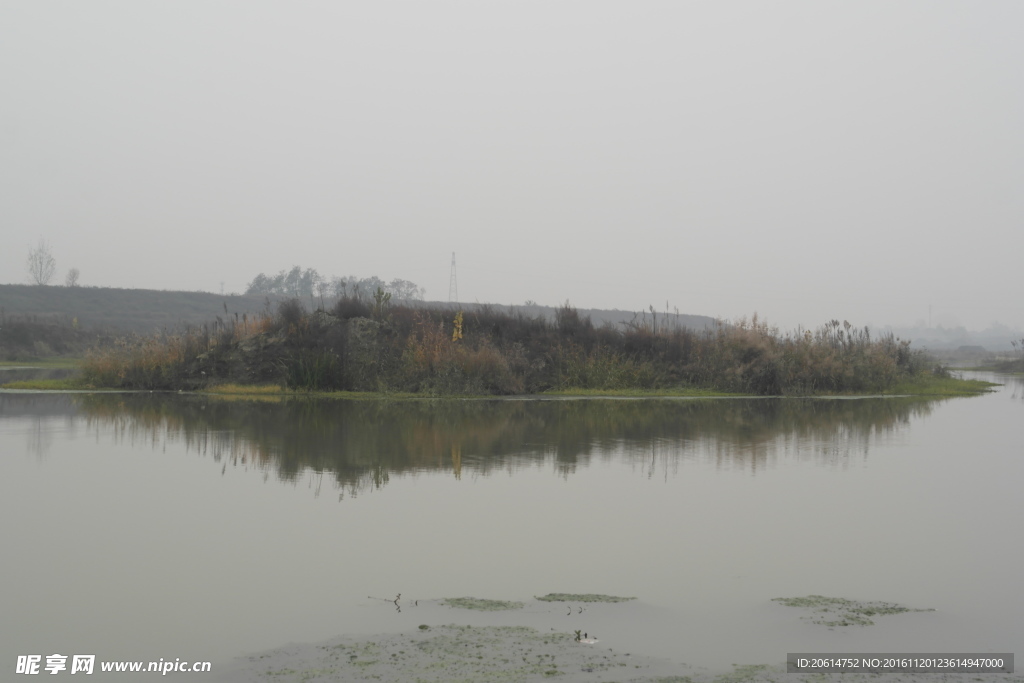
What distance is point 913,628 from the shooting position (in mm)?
5730

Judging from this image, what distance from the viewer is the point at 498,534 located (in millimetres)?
8242

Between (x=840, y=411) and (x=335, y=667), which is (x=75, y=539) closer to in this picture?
(x=335, y=667)

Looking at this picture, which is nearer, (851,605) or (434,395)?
(851,605)

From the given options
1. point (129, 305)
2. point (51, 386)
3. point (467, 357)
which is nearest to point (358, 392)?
point (467, 357)

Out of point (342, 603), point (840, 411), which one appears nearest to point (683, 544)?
point (342, 603)

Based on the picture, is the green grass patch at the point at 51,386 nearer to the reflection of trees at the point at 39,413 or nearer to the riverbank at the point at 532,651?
the reflection of trees at the point at 39,413

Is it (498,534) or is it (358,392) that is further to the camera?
(358,392)

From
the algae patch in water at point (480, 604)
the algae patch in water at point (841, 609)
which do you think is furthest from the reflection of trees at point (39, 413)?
the algae patch in water at point (841, 609)

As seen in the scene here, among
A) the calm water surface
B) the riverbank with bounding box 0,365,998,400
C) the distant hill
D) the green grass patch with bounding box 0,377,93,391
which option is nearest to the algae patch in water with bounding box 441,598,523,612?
the calm water surface

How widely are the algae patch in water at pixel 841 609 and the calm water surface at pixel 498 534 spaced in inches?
5.1

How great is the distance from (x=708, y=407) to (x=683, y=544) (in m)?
15.8

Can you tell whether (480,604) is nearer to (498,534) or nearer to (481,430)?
(498,534)

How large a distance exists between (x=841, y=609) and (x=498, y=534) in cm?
324

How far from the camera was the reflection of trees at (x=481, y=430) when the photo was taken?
12.8 meters
